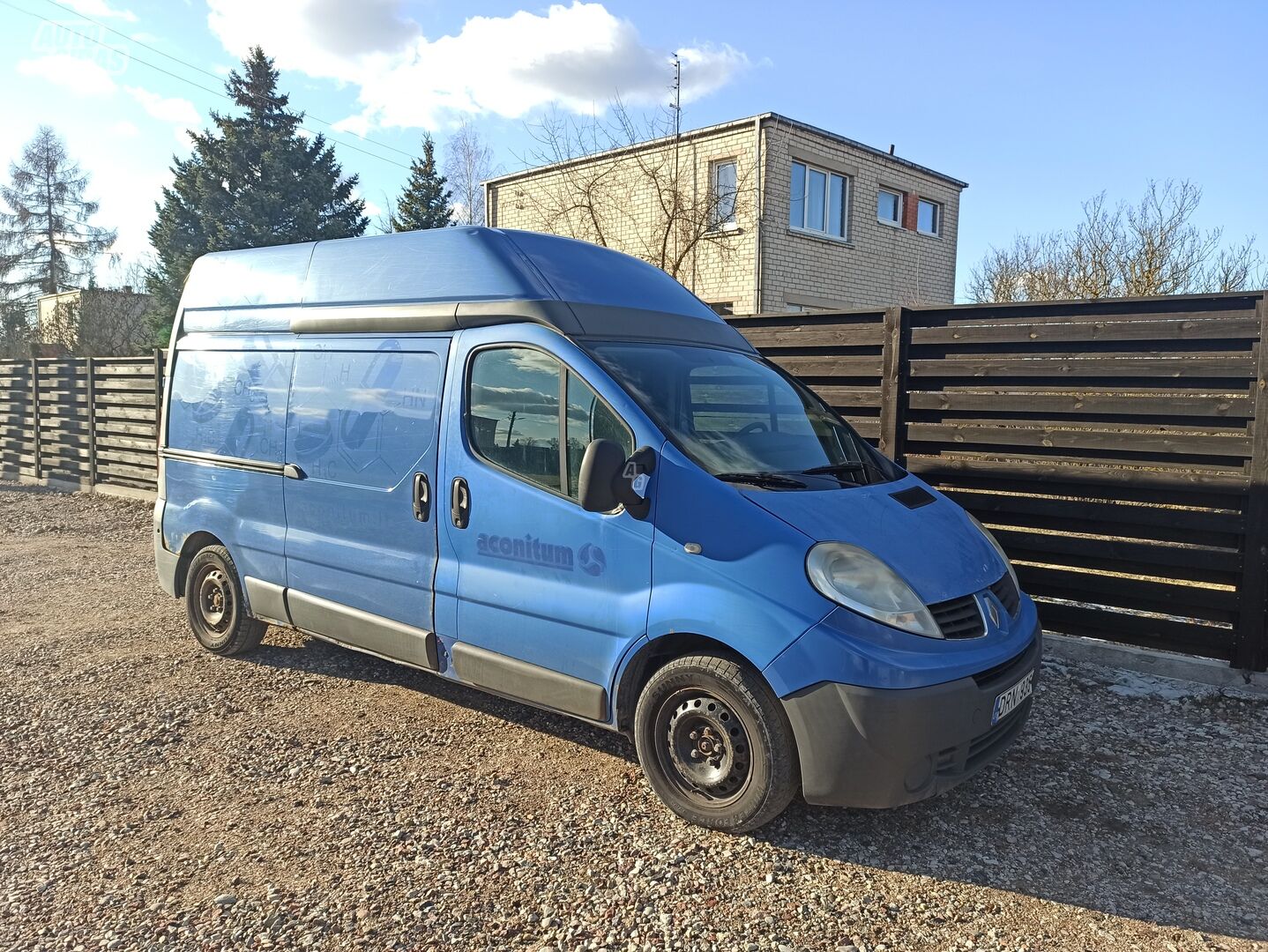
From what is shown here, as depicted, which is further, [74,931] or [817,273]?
[817,273]

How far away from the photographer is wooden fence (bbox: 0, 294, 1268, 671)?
5020mm

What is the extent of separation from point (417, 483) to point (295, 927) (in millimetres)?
1974

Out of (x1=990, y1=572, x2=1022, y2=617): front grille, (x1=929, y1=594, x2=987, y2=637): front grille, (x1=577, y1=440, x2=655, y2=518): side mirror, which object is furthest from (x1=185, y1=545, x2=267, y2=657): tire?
(x1=990, y1=572, x2=1022, y2=617): front grille

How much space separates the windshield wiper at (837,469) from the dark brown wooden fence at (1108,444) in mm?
2231

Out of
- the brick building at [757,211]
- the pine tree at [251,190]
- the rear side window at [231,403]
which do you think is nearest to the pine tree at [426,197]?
the pine tree at [251,190]

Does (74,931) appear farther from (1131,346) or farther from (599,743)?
(1131,346)

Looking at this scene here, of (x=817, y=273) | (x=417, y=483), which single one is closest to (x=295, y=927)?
A: (x=417, y=483)

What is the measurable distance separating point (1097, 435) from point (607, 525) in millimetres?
3695

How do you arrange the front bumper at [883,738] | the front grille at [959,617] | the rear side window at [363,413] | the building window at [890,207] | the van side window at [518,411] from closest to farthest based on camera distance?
the front bumper at [883,738], the front grille at [959,617], the van side window at [518,411], the rear side window at [363,413], the building window at [890,207]

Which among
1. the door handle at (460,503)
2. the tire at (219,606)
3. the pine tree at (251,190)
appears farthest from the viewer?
the pine tree at (251,190)

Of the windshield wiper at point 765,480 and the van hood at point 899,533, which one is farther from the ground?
the windshield wiper at point 765,480

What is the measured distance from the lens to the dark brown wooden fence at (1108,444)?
5.02 meters

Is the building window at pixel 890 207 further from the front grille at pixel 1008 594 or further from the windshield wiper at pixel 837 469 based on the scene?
the front grille at pixel 1008 594

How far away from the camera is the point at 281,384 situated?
4902 mm
